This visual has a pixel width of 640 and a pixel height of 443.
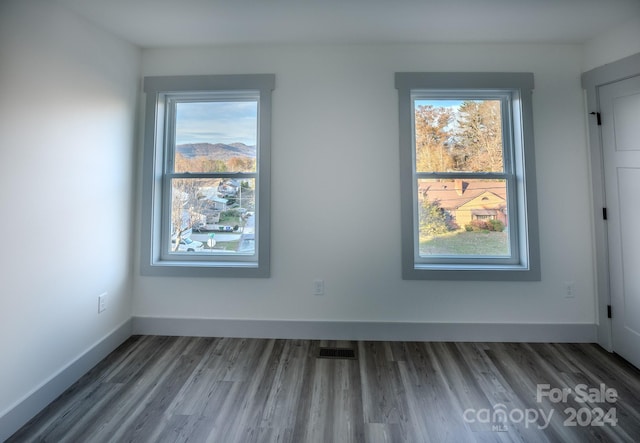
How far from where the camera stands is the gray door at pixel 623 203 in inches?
80.2

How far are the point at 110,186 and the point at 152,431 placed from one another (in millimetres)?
1767

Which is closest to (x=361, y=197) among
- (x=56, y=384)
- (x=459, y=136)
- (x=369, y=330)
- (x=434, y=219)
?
(x=434, y=219)

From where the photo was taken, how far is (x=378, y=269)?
240 centimetres

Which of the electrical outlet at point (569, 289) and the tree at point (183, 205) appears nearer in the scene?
the electrical outlet at point (569, 289)

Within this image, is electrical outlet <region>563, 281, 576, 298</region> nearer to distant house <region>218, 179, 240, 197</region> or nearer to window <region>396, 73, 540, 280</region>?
window <region>396, 73, 540, 280</region>

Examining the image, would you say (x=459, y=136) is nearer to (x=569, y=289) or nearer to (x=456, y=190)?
(x=456, y=190)

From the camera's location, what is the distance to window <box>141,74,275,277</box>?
100 inches

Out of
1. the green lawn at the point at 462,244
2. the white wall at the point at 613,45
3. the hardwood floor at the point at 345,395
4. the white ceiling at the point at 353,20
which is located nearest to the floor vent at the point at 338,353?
the hardwood floor at the point at 345,395

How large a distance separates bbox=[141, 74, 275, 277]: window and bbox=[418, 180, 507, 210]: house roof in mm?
1590

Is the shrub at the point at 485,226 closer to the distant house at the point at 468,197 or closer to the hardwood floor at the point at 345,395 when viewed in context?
the distant house at the point at 468,197

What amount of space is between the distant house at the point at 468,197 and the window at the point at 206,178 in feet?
5.37

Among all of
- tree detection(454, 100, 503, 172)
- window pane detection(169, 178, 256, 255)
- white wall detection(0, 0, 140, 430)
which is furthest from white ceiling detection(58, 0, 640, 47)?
window pane detection(169, 178, 256, 255)

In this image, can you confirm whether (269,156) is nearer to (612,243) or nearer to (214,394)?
(214,394)

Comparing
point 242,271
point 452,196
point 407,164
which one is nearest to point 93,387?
point 242,271
